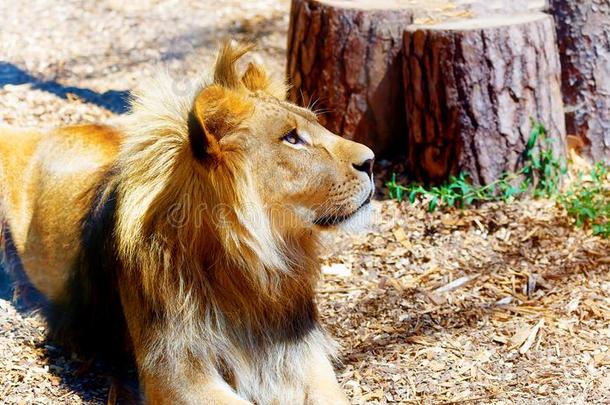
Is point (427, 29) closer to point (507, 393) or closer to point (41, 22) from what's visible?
point (507, 393)

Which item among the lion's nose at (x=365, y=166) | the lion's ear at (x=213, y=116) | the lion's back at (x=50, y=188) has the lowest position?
the lion's back at (x=50, y=188)

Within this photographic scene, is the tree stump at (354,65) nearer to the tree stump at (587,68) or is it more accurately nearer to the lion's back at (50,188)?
the tree stump at (587,68)

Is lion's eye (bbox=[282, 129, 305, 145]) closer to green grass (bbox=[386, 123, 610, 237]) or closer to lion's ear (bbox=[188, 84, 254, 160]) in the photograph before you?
lion's ear (bbox=[188, 84, 254, 160])

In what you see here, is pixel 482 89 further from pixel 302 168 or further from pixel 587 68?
pixel 302 168

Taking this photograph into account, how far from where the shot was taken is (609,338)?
13.8 ft

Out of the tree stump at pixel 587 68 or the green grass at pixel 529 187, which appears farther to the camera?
the tree stump at pixel 587 68

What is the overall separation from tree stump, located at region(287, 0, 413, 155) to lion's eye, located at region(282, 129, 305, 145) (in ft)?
7.21

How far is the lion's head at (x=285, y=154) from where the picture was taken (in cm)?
329

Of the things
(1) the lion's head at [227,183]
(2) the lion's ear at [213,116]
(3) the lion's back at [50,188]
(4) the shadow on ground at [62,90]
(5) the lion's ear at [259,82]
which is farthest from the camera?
(4) the shadow on ground at [62,90]

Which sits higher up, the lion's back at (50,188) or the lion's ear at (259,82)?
the lion's ear at (259,82)

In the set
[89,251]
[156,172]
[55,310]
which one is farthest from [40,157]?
[156,172]

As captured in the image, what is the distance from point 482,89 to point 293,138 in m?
2.14

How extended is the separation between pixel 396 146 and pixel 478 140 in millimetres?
745

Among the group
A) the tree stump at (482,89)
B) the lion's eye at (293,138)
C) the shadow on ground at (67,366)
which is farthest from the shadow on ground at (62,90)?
the lion's eye at (293,138)
